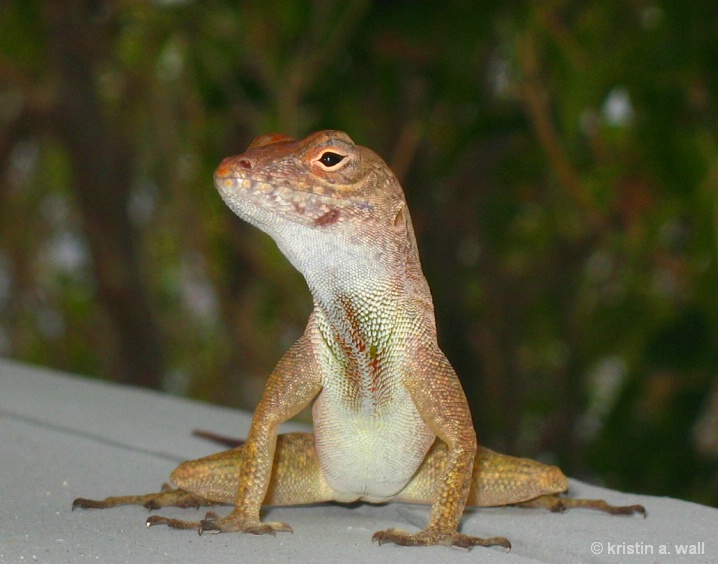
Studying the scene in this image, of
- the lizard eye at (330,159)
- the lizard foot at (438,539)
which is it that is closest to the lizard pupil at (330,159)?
the lizard eye at (330,159)

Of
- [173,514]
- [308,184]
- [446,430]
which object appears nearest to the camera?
[308,184]

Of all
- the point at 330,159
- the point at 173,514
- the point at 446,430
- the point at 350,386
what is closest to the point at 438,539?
the point at 446,430

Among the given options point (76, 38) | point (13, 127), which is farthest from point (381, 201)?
point (13, 127)

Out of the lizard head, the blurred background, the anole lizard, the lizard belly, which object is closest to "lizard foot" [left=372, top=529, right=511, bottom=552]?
the anole lizard

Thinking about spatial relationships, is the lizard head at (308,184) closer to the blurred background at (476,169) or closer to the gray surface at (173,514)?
the gray surface at (173,514)

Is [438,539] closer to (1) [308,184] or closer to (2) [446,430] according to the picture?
(2) [446,430]

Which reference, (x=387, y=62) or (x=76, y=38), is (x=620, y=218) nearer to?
(x=387, y=62)
